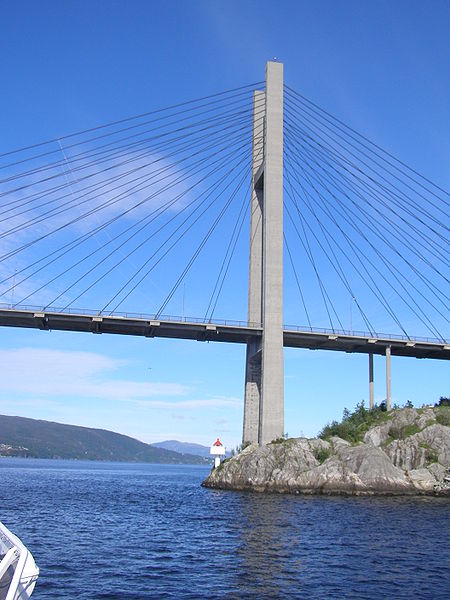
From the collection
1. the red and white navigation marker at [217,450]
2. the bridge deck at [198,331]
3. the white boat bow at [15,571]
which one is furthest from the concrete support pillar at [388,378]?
the white boat bow at [15,571]

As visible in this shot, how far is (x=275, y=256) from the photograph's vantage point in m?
68.5

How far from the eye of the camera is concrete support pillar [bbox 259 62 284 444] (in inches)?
2598

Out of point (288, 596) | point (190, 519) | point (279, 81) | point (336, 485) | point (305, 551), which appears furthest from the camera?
point (279, 81)

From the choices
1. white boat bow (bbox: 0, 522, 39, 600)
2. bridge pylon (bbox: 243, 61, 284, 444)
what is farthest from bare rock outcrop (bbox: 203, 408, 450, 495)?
white boat bow (bbox: 0, 522, 39, 600)

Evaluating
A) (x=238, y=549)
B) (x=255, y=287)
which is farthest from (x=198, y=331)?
(x=238, y=549)

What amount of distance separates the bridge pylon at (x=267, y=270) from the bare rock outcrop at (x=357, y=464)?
431 cm

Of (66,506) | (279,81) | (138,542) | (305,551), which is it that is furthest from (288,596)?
(279,81)

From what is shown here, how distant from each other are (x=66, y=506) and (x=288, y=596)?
1191 inches

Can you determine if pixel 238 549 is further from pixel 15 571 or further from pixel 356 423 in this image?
pixel 356 423

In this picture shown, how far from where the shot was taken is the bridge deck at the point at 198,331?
66438mm

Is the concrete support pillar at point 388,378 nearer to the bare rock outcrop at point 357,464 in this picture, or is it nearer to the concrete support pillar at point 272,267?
the bare rock outcrop at point 357,464

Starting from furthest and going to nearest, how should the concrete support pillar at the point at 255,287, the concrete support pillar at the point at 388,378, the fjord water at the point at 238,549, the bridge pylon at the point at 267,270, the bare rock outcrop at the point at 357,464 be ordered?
1. the concrete support pillar at the point at 388,378
2. the concrete support pillar at the point at 255,287
3. the bridge pylon at the point at 267,270
4. the bare rock outcrop at the point at 357,464
5. the fjord water at the point at 238,549

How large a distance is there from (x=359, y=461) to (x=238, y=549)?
106ft

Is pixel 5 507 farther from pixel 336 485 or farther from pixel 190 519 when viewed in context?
pixel 336 485
